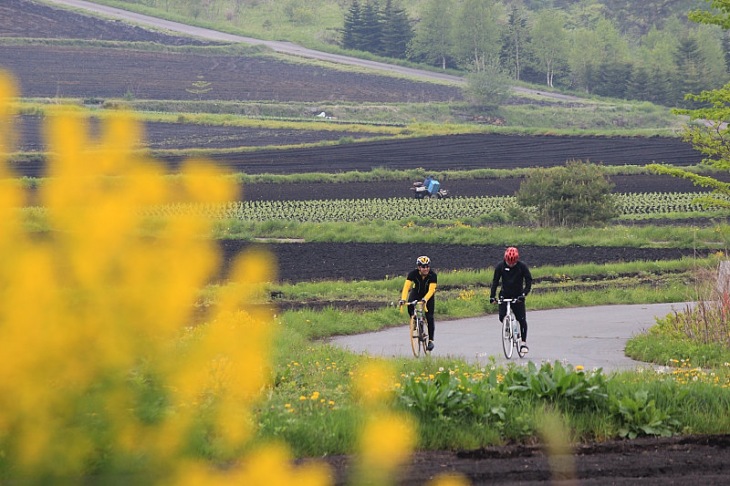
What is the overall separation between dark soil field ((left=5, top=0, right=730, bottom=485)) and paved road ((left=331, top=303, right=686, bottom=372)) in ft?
22.1

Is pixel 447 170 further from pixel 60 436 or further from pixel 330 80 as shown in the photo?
pixel 60 436

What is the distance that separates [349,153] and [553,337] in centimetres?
4788

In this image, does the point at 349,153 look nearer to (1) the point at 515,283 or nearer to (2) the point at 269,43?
(2) the point at 269,43

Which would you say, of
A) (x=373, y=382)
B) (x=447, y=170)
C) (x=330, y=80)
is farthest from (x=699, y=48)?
(x=373, y=382)

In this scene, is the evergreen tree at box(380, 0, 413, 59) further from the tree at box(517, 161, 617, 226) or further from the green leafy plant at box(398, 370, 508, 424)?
the green leafy plant at box(398, 370, 508, 424)

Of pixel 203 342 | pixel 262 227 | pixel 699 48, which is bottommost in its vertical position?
pixel 262 227

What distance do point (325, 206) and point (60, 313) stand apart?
46987 mm

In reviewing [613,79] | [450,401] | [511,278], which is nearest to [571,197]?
[511,278]

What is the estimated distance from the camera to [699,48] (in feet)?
347

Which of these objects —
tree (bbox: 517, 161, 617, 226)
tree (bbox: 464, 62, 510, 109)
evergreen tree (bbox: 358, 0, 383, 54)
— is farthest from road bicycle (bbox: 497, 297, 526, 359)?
evergreen tree (bbox: 358, 0, 383, 54)

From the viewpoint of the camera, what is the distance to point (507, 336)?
18438mm

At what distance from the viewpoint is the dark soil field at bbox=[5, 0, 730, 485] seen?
982 cm

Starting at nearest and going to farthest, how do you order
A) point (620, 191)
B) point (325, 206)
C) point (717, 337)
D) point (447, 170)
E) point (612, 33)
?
1. point (717, 337)
2. point (325, 206)
3. point (620, 191)
4. point (447, 170)
5. point (612, 33)

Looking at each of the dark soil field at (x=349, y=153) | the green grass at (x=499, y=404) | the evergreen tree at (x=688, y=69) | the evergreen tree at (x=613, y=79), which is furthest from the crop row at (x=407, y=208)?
the evergreen tree at (x=613, y=79)
